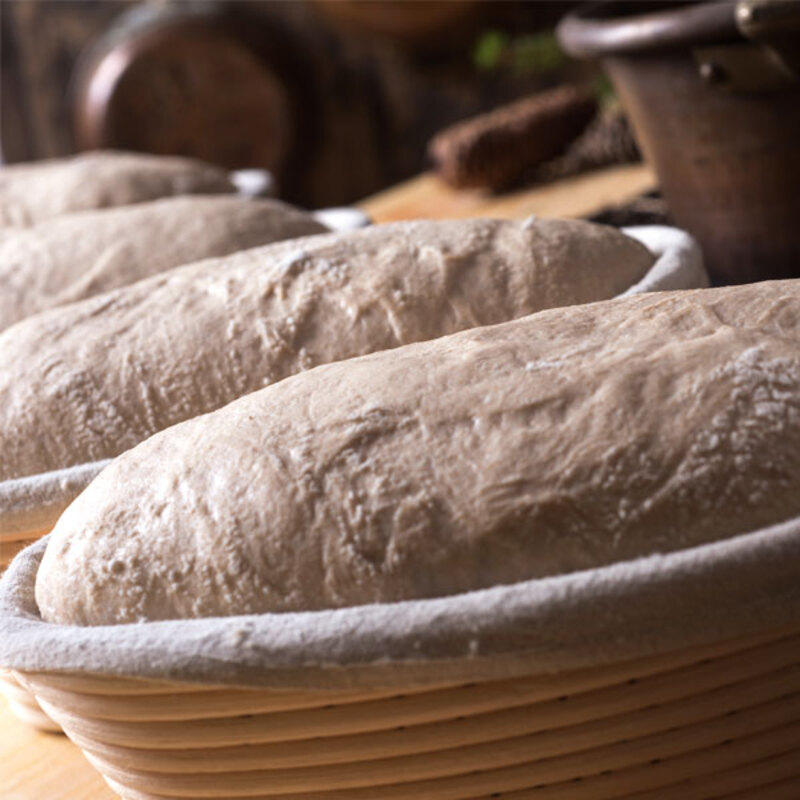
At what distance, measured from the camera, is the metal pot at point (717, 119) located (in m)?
1.24

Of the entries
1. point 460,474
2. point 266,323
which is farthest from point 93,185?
point 460,474

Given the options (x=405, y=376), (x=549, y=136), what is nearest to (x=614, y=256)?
(x=405, y=376)

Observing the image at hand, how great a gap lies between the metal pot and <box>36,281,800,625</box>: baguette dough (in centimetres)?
63

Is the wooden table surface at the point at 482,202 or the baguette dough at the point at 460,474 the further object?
the wooden table surface at the point at 482,202

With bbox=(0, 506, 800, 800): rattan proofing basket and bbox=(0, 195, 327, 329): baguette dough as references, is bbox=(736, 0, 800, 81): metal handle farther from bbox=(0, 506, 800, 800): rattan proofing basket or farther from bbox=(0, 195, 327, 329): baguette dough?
bbox=(0, 506, 800, 800): rattan proofing basket

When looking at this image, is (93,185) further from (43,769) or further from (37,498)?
(43,769)

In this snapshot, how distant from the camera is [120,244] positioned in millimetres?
1208

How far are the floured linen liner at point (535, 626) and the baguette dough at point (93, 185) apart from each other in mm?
1102

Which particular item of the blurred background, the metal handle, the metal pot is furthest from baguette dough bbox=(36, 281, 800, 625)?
the blurred background

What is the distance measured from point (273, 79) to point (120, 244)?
220cm

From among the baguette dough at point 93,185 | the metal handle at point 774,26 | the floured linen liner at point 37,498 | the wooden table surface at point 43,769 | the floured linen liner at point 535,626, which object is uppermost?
the metal handle at point 774,26

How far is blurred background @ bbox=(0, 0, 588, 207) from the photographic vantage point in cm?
311

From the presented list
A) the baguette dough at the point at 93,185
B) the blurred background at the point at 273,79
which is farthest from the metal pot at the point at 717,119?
the blurred background at the point at 273,79

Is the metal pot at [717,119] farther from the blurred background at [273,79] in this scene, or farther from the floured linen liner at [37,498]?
the blurred background at [273,79]
